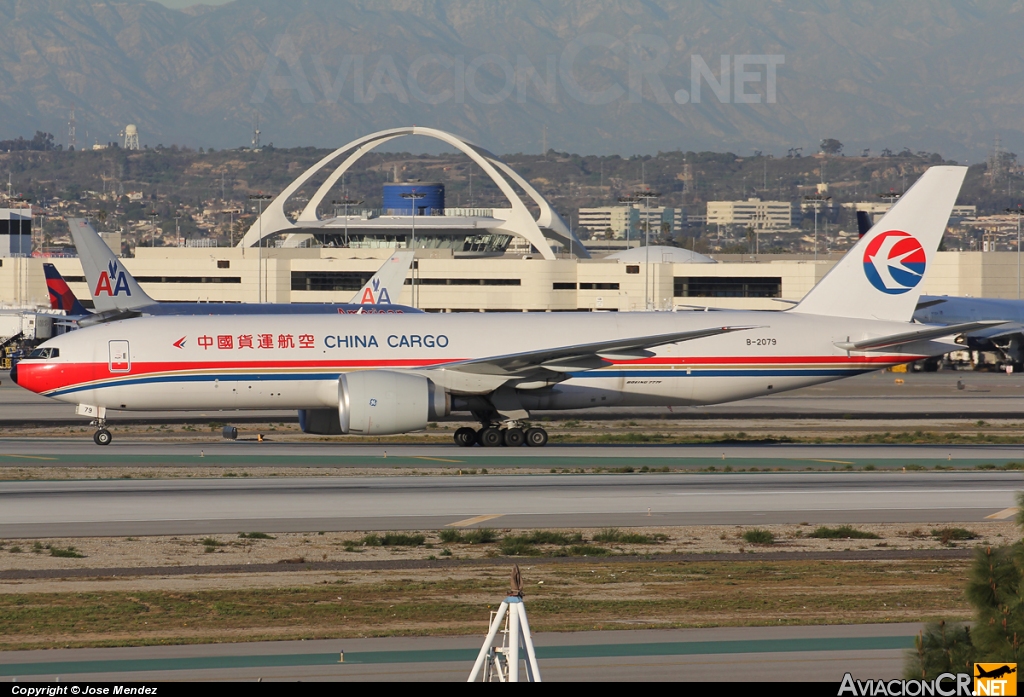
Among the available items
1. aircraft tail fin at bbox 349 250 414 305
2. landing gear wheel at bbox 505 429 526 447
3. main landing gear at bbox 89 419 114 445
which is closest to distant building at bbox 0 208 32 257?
aircraft tail fin at bbox 349 250 414 305

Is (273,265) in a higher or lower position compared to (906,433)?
higher

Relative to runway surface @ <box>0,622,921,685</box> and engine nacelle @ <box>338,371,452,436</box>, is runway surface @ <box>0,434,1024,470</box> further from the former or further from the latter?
runway surface @ <box>0,622,921,685</box>

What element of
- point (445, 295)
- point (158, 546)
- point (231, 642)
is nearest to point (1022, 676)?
point (231, 642)

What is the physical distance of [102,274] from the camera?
62875 millimetres

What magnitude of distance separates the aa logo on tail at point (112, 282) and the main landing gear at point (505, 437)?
32.9 metres

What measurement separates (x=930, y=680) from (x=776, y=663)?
4.96 m

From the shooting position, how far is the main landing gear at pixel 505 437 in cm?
3700

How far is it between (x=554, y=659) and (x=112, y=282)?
54215 millimetres

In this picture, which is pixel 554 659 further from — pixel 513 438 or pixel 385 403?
pixel 513 438

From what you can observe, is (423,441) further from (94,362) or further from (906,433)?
(906,433)

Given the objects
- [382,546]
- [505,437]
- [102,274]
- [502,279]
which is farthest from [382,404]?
[502,279]

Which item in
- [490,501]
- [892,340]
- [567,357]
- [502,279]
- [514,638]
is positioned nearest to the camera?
[514,638]

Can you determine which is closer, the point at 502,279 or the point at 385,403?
the point at 385,403

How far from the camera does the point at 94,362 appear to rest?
3659 cm
